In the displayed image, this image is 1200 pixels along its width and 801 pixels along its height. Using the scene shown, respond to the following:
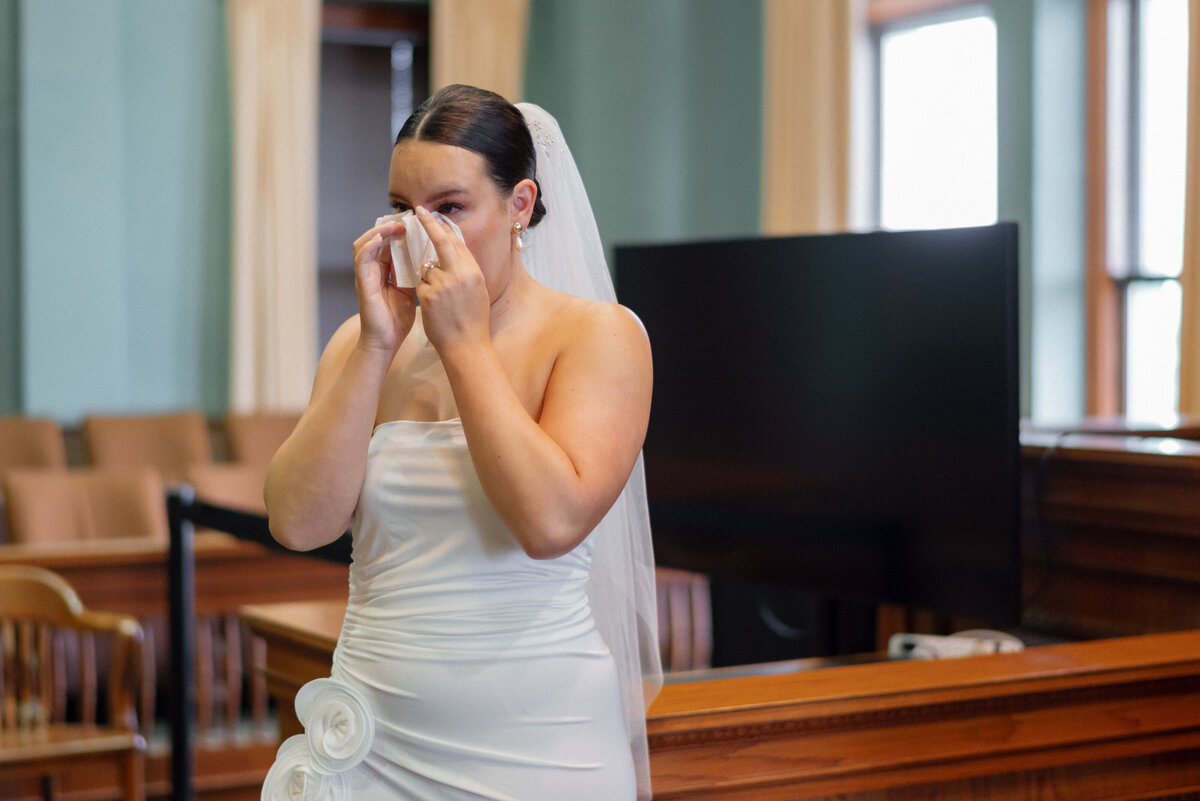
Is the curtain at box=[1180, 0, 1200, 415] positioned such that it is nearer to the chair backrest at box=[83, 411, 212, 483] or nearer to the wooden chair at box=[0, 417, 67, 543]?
A: the chair backrest at box=[83, 411, 212, 483]

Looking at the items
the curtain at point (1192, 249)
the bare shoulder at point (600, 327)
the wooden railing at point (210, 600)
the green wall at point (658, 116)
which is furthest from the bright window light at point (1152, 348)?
the bare shoulder at point (600, 327)

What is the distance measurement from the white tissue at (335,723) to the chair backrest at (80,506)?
4.37 metres

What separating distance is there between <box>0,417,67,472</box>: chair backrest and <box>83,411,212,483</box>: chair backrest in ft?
0.79

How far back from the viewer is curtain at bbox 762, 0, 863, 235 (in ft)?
26.2

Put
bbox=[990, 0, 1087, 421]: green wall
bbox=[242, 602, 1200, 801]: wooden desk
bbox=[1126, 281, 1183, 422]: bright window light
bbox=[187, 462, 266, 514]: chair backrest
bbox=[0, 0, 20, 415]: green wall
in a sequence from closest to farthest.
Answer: bbox=[242, 602, 1200, 801]: wooden desk
bbox=[187, 462, 266, 514]: chair backrest
bbox=[1126, 281, 1183, 422]: bright window light
bbox=[990, 0, 1087, 421]: green wall
bbox=[0, 0, 20, 415]: green wall

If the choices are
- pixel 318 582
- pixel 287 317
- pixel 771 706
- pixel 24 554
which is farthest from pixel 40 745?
pixel 287 317

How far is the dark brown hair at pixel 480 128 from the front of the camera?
154 cm

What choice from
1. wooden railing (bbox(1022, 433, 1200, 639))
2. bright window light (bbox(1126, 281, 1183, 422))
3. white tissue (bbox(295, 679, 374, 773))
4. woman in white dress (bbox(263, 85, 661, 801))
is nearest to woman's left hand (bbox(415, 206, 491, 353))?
woman in white dress (bbox(263, 85, 661, 801))

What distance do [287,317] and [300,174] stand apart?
3.20 ft

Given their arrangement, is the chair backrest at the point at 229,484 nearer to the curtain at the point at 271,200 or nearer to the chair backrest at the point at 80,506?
the chair backrest at the point at 80,506

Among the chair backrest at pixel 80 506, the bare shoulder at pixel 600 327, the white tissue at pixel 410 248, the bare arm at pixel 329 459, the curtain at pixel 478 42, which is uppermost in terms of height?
the curtain at pixel 478 42

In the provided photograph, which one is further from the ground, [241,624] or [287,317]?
[287,317]

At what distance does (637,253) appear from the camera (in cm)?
298

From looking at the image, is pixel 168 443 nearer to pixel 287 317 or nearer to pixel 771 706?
pixel 287 317
